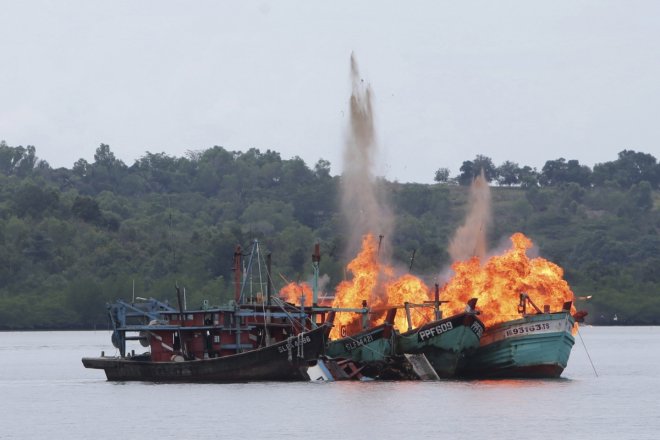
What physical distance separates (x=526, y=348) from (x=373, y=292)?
13.4 metres

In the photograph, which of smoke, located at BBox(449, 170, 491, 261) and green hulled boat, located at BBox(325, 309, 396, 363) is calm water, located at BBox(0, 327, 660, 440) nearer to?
green hulled boat, located at BBox(325, 309, 396, 363)

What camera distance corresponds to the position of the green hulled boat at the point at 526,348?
98.1 metres

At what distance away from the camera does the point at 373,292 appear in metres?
109

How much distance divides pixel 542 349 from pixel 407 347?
8.25 meters

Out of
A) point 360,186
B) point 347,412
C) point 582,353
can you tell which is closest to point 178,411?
point 347,412

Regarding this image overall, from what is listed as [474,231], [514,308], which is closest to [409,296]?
[514,308]

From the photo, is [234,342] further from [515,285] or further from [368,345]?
[515,285]

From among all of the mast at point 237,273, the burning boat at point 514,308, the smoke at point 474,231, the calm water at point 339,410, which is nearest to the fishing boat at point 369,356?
the calm water at point 339,410

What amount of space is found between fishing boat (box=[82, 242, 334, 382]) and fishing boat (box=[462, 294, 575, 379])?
33.2 ft

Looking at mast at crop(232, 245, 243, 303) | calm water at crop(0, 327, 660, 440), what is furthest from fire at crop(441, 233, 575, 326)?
mast at crop(232, 245, 243, 303)

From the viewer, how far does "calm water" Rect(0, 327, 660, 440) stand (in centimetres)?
8119

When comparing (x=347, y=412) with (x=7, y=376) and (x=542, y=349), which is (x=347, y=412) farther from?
(x=7, y=376)

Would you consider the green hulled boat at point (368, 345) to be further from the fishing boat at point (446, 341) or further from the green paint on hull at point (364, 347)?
the fishing boat at point (446, 341)

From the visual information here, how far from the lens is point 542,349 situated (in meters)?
99.5
